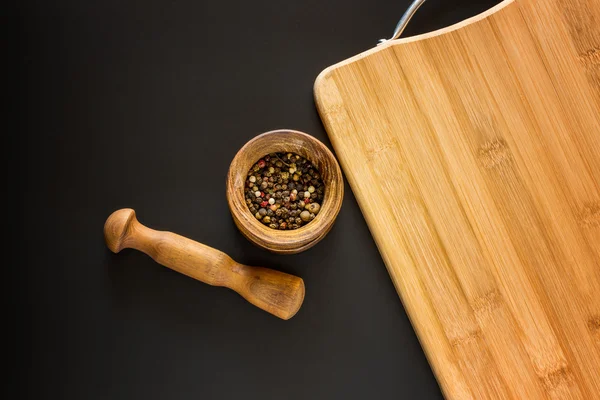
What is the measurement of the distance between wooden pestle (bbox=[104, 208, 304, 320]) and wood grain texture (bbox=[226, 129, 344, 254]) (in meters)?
0.06

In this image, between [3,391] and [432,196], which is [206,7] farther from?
[3,391]

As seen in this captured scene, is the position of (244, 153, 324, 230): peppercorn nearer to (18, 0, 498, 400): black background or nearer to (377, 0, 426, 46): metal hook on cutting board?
(18, 0, 498, 400): black background

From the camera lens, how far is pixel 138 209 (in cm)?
79

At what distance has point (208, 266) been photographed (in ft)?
2.39

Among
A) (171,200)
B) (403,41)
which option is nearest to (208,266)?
(171,200)

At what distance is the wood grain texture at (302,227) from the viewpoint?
68 cm

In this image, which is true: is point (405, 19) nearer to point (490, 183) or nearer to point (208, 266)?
point (490, 183)

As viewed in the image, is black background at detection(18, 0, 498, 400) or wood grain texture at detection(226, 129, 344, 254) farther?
black background at detection(18, 0, 498, 400)

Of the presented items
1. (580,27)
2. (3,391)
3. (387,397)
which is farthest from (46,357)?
(580,27)

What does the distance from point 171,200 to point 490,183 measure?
47 cm

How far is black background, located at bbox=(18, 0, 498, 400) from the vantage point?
2.60 feet

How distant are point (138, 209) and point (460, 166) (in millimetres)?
474

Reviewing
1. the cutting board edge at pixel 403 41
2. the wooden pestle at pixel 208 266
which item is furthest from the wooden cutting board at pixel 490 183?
the wooden pestle at pixel 208 266

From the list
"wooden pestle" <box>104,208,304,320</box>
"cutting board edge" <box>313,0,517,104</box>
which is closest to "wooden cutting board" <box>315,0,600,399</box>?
"cutting board edge" <box>313,0,517,104</box>
